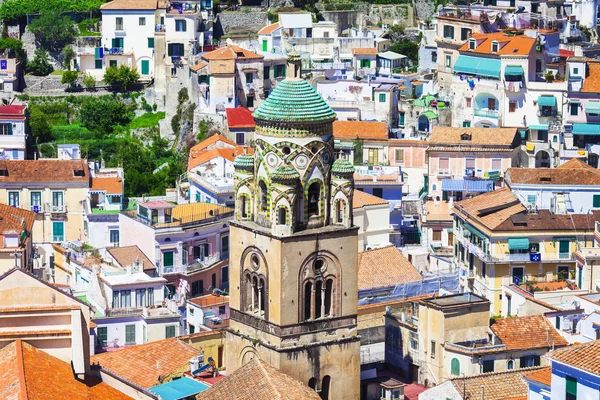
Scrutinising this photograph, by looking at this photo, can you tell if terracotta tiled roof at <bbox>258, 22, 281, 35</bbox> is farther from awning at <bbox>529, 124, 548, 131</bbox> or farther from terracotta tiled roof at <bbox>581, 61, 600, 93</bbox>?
terracotta tiled roof at <bbox>581, 61, 600, 93</bbox>

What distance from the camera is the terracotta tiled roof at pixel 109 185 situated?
100 meters

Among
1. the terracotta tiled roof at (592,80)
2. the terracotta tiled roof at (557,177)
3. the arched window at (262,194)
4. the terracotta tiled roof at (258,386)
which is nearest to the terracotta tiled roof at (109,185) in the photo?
the terracotta tiled roof at (557,177)

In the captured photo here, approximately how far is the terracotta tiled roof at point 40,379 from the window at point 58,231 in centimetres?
4084

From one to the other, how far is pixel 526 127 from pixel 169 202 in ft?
79.4

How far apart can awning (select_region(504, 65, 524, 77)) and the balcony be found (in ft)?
7.43

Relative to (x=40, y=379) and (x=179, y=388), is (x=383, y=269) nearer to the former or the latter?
(x=179, y=388)

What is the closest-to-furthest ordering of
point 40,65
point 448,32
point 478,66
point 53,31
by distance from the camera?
point 478,66, point 448,32, point 40,65, point 53,31

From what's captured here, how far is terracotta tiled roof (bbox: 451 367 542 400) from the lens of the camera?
216 ft

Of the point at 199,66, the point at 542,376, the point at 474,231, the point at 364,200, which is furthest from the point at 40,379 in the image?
the point at 199,66

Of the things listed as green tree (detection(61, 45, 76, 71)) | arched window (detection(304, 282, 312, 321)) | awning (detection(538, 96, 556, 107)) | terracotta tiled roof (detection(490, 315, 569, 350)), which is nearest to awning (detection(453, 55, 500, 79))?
awning (detection(538, 96, 556, 107))

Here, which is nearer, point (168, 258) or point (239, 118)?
point (168, 258)

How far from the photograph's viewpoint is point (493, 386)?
66625 millimetres

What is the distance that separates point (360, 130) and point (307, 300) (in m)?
45.4

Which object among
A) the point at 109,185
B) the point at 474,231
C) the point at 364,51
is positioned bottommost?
the point at 474,231
